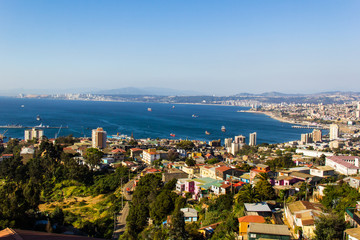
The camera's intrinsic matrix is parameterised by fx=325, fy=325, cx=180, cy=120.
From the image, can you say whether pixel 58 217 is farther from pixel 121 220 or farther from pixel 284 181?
pixel 284 181

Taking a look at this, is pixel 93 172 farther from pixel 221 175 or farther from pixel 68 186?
pixel 221 175

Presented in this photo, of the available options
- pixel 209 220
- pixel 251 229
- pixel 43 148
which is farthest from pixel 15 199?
pixel 43 148

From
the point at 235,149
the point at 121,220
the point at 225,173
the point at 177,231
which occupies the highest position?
the point at 177,231

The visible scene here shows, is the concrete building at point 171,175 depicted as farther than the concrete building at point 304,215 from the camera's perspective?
→ Yes

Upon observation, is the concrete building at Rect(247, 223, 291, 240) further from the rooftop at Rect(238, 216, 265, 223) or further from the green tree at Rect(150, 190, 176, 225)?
the green tree at Rect(150, 190, 176, 225)

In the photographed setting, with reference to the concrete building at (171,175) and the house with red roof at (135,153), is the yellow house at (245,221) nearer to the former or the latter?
the concrete building at (171,175)

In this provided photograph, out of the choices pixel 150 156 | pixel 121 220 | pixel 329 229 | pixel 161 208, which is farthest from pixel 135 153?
pixel 329 229

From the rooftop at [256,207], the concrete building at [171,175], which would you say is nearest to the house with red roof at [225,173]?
the concrete building at [171,175]

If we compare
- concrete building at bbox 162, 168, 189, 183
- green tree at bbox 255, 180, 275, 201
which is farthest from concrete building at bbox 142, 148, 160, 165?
green tree at bbox 255, 180, 275, 201

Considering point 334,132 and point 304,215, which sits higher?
point 304,215
